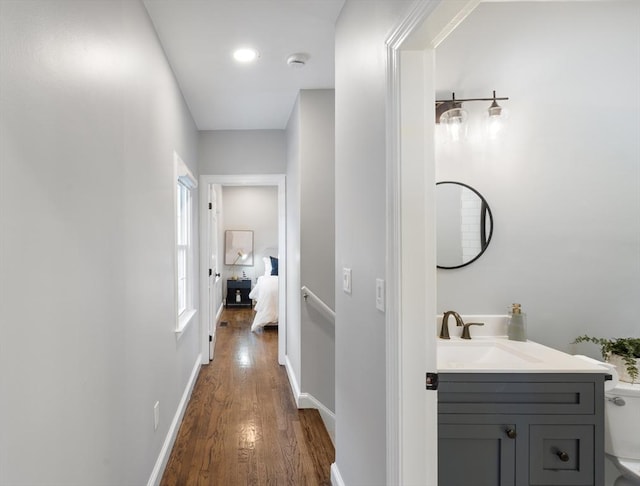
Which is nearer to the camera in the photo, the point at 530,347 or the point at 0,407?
the point at 0,407

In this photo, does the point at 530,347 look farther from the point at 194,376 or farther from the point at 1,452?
the point at 194,376

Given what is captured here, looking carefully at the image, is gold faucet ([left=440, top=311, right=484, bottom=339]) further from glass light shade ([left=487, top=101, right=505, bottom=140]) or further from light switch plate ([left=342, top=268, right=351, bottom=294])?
glass light shade ([left=487, top=101, right=505, bottom=140])

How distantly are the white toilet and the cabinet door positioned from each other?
509mm

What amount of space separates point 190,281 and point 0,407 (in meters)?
2.79

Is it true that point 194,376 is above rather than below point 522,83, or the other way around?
below

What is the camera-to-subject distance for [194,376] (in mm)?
3426

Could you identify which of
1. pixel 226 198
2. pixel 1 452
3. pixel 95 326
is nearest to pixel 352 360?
pixel 95 326

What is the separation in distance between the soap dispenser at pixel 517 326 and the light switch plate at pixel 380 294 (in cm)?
103

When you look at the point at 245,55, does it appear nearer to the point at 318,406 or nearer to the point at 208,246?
the point at 208,246

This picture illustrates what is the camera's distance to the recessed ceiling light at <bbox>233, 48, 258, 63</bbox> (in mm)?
2291

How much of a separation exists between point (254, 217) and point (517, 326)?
652cm

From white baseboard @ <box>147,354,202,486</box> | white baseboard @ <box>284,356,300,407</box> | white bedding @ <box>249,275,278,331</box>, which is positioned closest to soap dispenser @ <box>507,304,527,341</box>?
white baseboard @ <box>284,356,300,407</box>

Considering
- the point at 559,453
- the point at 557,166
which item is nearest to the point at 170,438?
the point at 559,453

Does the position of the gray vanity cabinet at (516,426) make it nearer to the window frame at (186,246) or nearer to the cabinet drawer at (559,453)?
the cabinet drawer at (559,453)
